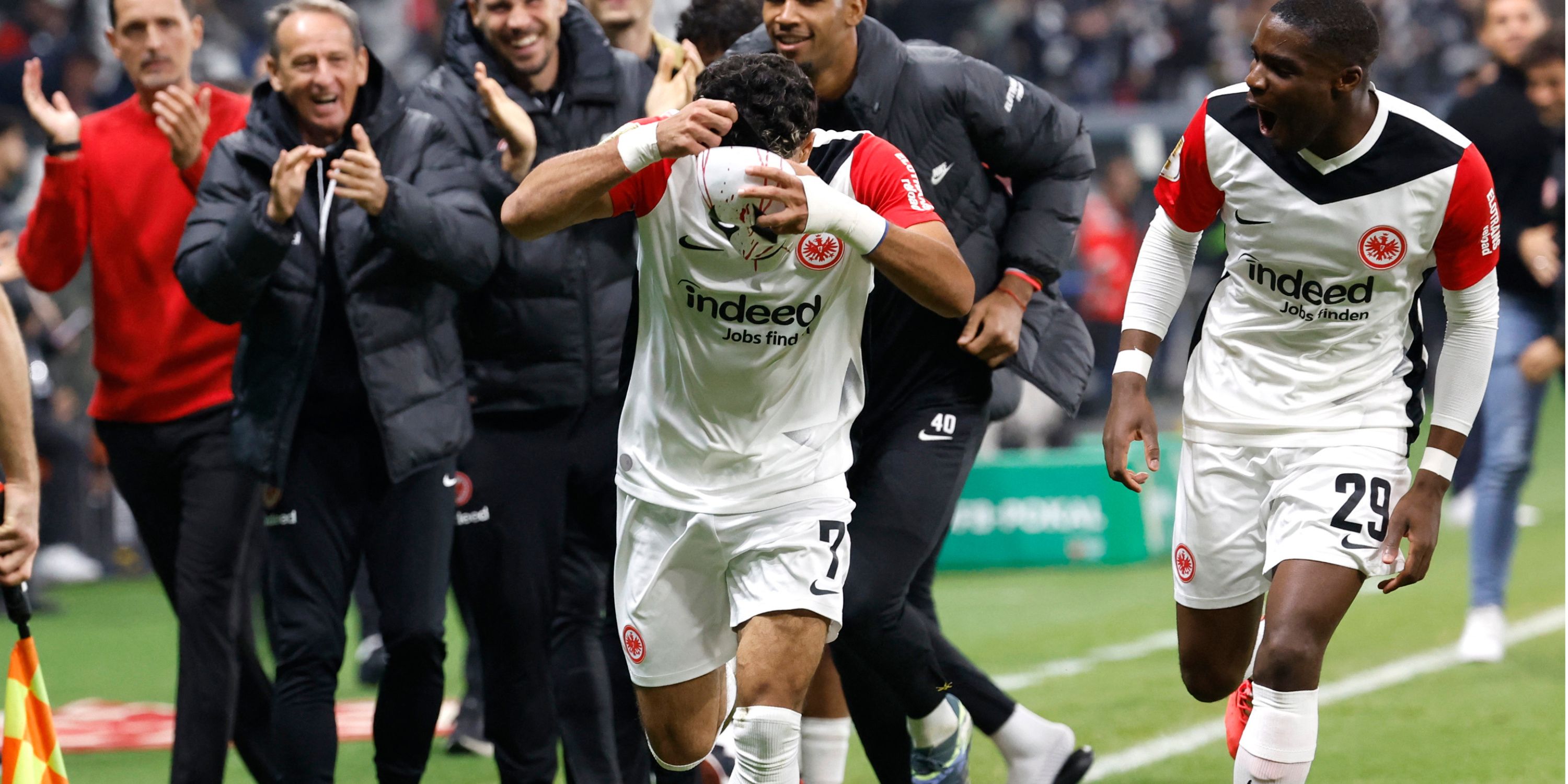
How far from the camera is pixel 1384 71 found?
22656 millimetres

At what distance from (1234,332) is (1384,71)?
19229 mm

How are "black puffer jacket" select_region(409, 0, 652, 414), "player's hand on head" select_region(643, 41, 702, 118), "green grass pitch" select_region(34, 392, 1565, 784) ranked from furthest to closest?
"green grass pitch" select_region(34, 392, 1565, 784) < "player's hand on head" select_region(643, 41, 702, 118) < "black puffer jacket" select_region(409, 0, 652, 414)

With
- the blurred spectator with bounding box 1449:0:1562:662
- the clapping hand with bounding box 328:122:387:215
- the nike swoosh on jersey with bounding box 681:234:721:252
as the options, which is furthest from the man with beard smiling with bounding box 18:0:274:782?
the blurred spectator with bounding box 1449:0:1562:662

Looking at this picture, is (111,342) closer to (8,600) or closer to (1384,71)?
(8,600)

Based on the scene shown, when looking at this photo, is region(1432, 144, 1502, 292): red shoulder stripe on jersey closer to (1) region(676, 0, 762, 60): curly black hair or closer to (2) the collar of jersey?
(2) the collar of jersey

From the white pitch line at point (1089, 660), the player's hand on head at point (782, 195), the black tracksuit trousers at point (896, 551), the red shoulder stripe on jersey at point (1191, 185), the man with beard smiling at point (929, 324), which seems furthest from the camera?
the white pitch line at point (1089, 660)

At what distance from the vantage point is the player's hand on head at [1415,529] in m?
4.39

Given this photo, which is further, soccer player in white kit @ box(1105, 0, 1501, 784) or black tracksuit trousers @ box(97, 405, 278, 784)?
black tracksuit trousers @ box(97, 405, 278, 784)

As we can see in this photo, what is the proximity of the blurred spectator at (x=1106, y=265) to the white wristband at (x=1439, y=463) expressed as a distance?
39.0 feet

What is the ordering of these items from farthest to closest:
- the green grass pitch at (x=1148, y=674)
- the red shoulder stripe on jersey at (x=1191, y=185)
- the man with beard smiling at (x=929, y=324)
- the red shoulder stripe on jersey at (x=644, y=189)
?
the green grass pitch at (x=1148, y=674), the man with beard smiling at (x=929, y=324), the red shoulder stripe on jersey at (x=1191, y=185), the red shoulder stripe on jersey at (x=644, y=189)

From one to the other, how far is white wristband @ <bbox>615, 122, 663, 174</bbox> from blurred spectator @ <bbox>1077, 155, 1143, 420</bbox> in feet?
41.4

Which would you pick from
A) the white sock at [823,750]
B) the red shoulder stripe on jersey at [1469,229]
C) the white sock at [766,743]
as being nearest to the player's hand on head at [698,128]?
the white sock at [766,743]

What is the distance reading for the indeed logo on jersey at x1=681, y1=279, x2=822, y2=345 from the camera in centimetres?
432

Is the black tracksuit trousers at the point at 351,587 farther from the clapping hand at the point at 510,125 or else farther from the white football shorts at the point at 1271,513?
the white football shorts at the point at 1271,513
